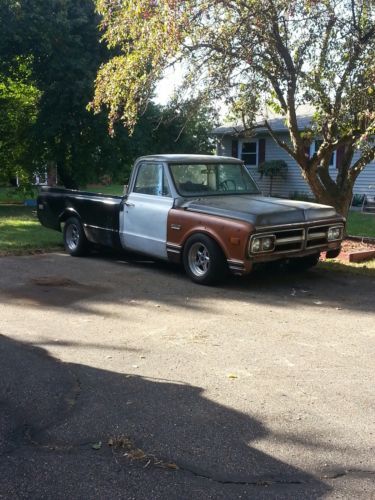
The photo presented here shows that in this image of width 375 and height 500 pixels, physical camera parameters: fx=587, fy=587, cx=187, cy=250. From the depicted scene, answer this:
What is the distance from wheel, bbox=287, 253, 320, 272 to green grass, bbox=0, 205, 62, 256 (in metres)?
4.92

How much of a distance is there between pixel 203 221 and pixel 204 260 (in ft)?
1.79

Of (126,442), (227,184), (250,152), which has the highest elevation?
(250,152)

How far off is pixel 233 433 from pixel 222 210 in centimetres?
466

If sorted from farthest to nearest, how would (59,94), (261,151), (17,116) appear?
(261,151) → (17,116) → (59,94)

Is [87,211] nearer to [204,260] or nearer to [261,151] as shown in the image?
[204,260]

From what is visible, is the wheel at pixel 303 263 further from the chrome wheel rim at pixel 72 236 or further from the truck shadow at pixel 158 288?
the chrome wheel rim at pixel 72 236

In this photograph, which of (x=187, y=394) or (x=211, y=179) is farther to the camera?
(x=211, y=179)

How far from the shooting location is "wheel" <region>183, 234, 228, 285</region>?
788cm

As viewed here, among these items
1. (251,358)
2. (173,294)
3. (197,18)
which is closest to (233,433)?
(251,358)

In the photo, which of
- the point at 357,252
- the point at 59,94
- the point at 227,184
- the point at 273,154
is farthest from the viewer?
the point at 273,154

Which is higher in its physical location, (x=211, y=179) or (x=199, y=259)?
(x=211, y=179)

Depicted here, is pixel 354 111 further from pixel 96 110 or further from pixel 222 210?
pixel 96 110

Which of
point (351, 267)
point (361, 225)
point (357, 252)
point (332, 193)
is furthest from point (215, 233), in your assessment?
point (361, 225)

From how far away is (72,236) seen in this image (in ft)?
A: 35.7
